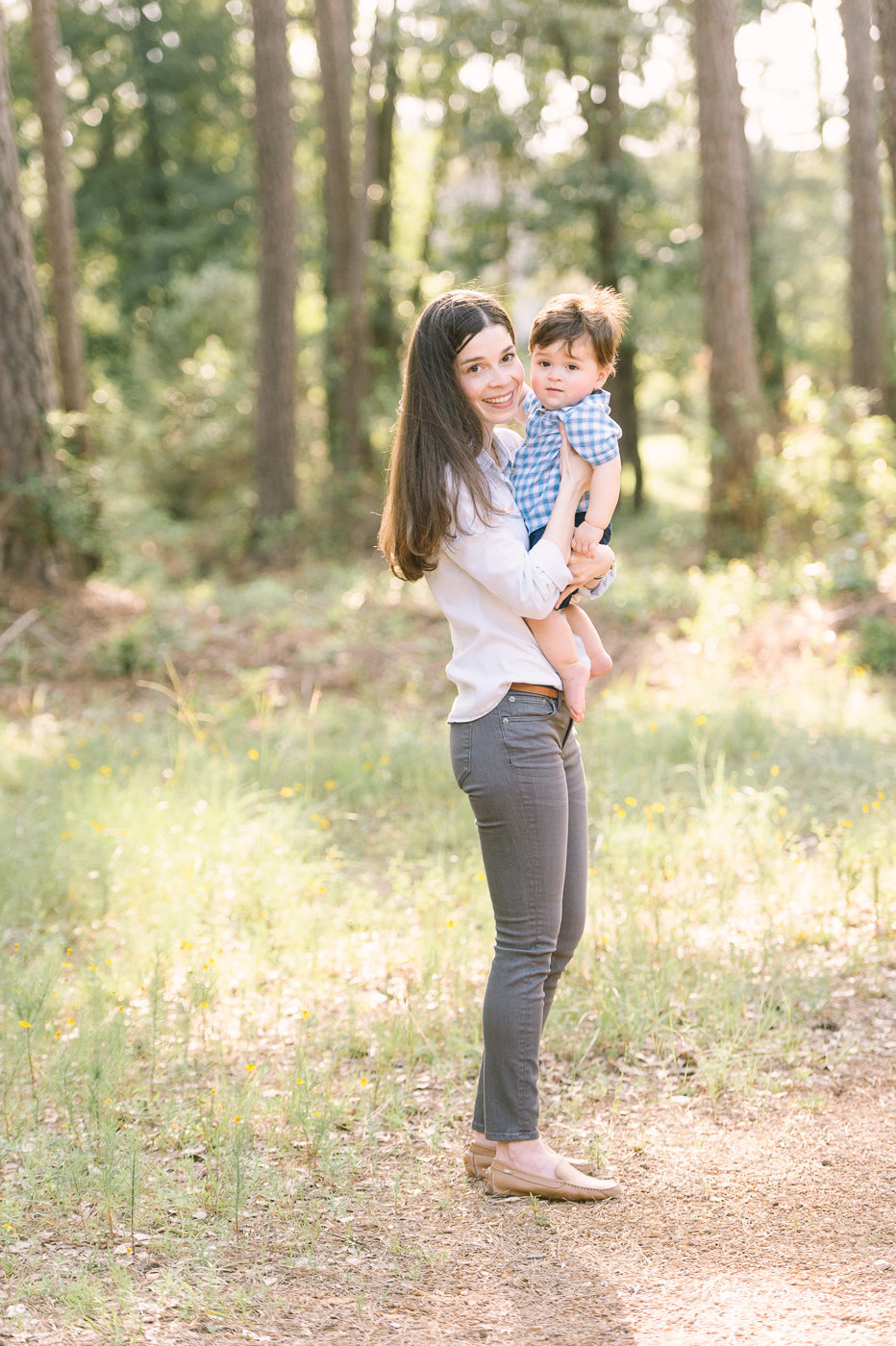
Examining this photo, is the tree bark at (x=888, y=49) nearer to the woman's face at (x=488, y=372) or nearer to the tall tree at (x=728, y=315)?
the woman's face at (x=488, y=372)

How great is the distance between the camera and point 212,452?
1742 cm

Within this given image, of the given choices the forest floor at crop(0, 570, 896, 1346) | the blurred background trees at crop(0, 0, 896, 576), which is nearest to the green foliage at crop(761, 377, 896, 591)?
the blurred background trees at crop(0, 0, 896, 576)

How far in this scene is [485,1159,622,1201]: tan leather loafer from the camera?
10.2 feet

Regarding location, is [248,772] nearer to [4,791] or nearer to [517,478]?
[4,791]

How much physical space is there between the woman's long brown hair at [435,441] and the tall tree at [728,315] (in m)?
8.98

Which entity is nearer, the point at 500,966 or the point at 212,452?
the point at 500,966

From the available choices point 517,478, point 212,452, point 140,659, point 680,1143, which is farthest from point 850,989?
point 212,452

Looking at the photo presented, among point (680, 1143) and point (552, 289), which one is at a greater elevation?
point (552, 289)

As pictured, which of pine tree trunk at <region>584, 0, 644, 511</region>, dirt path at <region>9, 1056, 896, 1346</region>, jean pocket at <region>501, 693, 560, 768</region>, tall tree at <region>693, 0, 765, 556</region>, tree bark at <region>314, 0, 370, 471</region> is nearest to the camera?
dirt path at <region>9, 1056, 896, 1346</region>

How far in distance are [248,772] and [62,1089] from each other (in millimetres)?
2990

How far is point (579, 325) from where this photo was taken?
9.61 feet

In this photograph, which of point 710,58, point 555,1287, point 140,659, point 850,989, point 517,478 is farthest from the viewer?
point 710,58

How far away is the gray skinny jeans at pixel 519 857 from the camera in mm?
2914

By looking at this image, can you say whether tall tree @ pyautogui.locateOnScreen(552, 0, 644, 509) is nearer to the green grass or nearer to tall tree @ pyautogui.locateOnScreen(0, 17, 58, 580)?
tall tree @ pyautogui.locateOnScreen(0, 17, 58, 580)
